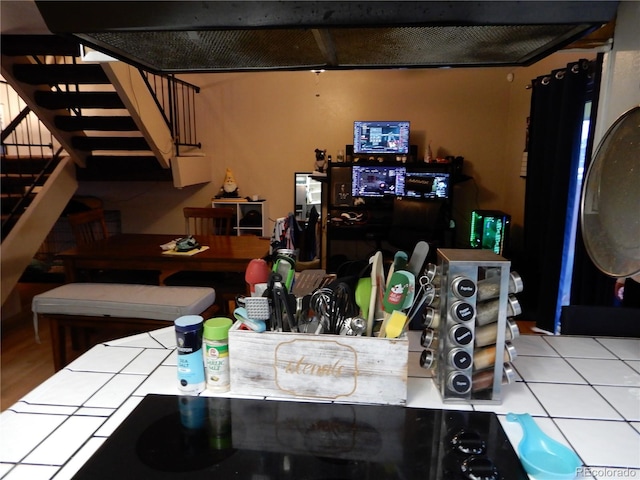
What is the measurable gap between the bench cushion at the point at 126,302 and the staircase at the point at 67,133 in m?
1.40

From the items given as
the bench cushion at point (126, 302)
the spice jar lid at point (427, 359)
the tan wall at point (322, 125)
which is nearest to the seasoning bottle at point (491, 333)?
the spice jar lid at point (427, 359)

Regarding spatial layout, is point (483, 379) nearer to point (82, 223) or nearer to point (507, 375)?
point (507, 375)

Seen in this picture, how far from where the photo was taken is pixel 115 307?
223cm

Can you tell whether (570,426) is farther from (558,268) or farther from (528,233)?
(528,233)

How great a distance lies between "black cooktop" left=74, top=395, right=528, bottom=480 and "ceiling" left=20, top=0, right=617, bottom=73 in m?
0.66

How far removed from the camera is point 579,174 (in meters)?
2.94

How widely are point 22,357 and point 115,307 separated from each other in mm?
1217

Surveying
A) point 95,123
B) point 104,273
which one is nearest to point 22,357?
point 104,273

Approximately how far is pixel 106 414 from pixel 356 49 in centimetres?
86

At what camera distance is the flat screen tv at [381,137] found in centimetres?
468

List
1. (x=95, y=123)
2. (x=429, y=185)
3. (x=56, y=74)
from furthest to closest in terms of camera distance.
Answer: (x=429, y=185)
(x=95, y=123)
(x=56, y=74)

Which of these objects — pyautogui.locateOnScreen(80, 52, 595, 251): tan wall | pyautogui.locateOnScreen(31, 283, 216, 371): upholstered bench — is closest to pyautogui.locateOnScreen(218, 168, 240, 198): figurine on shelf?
pyautogui.locateOnScreen(80, 52, 595, 251): tan wall

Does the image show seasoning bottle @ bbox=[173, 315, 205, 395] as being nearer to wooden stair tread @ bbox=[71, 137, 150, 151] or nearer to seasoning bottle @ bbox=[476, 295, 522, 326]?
seasoning bottle @ bbox=[476, 295, 522, 326]

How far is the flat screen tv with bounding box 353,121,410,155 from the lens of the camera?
15.4ft
